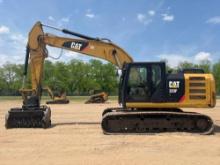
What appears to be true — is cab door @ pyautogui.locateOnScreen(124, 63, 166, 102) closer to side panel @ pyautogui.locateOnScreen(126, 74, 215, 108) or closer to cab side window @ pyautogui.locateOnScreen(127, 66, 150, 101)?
cab side window @ pyautogui.locateOnScreen(127, 66, 150, 101)

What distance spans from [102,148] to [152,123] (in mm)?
3906

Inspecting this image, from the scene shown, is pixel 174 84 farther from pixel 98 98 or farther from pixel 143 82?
pixel 98 98

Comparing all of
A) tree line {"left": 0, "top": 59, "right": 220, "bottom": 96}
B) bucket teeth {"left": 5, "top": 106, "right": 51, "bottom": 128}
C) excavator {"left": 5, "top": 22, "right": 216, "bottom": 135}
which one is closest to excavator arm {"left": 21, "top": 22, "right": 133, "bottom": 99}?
bucket teeth {"left": 5, "top": 106, "right": 51, "bottom": 128}

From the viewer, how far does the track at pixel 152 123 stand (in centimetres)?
1588

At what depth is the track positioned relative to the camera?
15883mm

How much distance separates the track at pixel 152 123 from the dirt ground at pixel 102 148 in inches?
20.1

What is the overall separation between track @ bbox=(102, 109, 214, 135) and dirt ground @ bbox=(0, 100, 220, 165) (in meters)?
0.51

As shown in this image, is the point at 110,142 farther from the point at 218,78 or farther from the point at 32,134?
the point at 218,78

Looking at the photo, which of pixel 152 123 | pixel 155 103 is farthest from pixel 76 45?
pixel 152 123

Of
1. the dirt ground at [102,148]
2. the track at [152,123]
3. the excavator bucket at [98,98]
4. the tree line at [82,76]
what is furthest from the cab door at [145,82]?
the tree line at [82,76]

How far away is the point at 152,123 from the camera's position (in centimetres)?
1592

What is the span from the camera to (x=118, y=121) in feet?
52.5

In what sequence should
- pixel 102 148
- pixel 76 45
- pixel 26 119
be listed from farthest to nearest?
pixel 76 45
pixel 26 119
pixel 102 148

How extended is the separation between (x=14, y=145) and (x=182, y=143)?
→ 4992 millimetres
